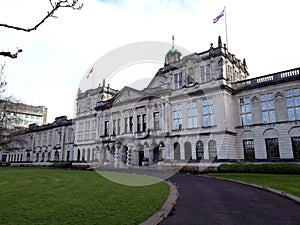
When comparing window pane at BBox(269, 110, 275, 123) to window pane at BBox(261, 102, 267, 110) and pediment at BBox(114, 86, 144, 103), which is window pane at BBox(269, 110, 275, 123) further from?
pediment at BBox(114, 86, 144, 103)

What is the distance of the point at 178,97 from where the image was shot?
1571 inches

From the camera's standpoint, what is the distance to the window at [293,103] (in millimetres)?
30312

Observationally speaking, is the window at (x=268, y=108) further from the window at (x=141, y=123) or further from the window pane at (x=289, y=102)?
the window at (x=141, y=123)

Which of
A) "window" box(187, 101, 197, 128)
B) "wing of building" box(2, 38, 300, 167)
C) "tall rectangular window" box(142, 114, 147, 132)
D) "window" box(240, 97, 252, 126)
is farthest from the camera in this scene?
"tall rectangular window" box(142, 114, 147, 132)

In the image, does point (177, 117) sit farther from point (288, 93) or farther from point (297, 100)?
point (297, 100)

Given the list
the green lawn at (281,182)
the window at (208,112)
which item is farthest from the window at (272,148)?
the green lawn at (281,182)

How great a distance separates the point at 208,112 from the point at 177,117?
570 cm

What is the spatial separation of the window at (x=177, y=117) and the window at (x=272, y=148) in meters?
13.3

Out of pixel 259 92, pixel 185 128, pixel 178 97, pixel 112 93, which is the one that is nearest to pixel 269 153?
pixel 259 92

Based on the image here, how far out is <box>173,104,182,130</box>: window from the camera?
129 feet

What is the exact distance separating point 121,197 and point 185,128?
91.8 ft

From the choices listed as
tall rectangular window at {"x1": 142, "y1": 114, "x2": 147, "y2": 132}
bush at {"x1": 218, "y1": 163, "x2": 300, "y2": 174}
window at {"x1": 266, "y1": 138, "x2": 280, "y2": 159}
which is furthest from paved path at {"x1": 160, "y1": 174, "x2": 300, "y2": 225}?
tall rectangular window at {"x1": 142, "y1": 114, "x2": 147, "y2": 132}

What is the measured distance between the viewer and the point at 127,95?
4841cm

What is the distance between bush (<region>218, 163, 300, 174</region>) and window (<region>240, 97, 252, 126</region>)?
7.86 meters
